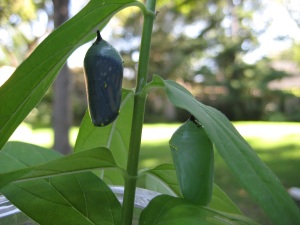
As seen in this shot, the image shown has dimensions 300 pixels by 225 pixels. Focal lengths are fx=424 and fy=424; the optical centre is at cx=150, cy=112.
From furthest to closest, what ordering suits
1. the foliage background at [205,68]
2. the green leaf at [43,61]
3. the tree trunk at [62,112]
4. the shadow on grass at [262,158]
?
the foliage background at [205,68] → the tree trunk at [62,112] → the shadow on grass at [262,158] → the green leaf at [43,61]

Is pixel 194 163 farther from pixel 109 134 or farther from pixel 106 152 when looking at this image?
pixel 109 134

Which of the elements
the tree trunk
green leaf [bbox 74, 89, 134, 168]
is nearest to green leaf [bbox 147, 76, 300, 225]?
green leaf [bbox 74, 89, 134, 168]

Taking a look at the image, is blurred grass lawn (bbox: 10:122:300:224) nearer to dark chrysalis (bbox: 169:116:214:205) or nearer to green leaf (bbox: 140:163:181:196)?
green leaf (bbox: 140:163:181:196)

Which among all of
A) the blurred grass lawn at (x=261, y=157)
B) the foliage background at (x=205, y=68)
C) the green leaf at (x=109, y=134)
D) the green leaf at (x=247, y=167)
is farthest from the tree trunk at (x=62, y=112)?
the foliage background at (x=205, y=68)

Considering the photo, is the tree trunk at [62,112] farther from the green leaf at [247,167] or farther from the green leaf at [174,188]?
the green leaf at [247,167]

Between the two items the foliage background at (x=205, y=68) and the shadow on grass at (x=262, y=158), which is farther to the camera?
the foliage background at (x=205, y=68)

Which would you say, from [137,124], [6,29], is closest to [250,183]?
[137,124]

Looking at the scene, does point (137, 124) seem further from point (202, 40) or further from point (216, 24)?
point (216, 24)
